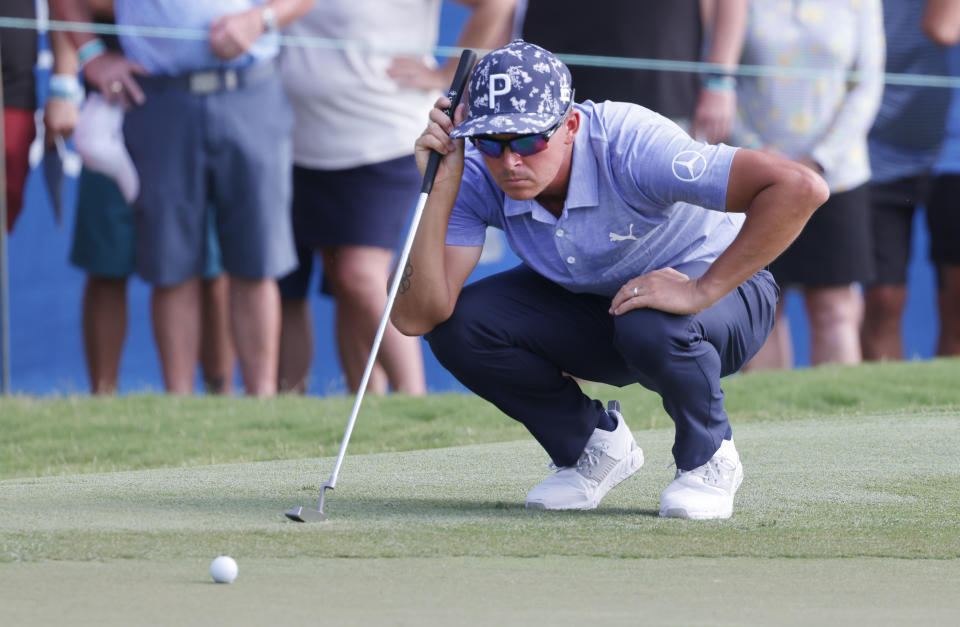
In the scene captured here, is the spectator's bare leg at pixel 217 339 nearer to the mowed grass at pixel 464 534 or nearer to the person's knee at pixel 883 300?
the mowed grass at pixel 464 534

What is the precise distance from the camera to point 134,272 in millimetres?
7273

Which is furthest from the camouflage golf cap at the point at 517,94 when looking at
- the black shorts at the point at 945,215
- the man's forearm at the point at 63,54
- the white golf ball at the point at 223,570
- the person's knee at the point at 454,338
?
A: the black shorts at the point at 945,215

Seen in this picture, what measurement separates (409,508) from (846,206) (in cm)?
535

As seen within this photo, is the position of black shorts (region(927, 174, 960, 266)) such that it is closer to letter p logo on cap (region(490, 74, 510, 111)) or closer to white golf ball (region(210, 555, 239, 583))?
letter p logo on cap (region(490, 74, 510, 111))

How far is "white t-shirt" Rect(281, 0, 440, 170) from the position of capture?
296 inches

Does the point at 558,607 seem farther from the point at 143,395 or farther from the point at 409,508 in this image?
the point at 143,395

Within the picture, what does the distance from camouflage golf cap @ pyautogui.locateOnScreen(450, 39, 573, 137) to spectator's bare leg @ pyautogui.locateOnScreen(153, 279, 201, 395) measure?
409 centimetres

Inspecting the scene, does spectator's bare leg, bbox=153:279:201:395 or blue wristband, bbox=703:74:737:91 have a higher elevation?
blue wristband, bbox=703:74:737:91

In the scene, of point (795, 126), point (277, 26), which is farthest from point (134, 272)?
point (795, 126)

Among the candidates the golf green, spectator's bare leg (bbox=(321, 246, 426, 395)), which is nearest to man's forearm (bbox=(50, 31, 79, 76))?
spectator's bare leg (bbox=(321, 246, 426, 395))

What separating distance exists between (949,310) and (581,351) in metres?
5.38

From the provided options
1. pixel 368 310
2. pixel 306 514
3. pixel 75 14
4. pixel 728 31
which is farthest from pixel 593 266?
pixel 728 31

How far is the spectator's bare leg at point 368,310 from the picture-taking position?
7.45 metres

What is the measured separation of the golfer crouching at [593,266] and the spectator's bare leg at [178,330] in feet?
12.0
